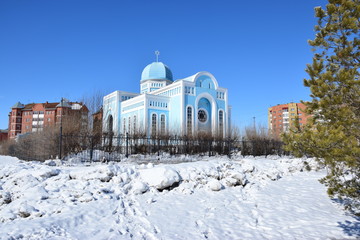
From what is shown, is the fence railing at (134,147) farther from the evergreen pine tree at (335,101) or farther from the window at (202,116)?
the window at (202,116)

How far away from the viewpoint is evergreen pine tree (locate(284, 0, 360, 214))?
394 centimetres

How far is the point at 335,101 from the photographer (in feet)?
13.3

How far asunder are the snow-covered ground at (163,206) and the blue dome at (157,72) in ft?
90.3

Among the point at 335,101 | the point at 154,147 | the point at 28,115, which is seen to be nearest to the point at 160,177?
the point at 335,101

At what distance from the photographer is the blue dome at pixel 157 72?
3619 centimetres

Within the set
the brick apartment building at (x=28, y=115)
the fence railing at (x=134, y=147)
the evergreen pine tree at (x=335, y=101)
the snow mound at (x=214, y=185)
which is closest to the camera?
the evergreen pine tree at (x=335, y=101)

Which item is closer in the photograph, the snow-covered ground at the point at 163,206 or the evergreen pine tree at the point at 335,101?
the evergreen pine tree at the point at 335,101

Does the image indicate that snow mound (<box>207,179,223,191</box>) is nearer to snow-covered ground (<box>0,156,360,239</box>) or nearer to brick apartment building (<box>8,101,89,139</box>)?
snow-covered ground (<box>0,156,360,239</box>)

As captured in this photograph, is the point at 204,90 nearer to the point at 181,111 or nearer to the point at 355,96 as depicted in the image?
the point at 181,111

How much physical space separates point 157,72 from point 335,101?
33186 mm

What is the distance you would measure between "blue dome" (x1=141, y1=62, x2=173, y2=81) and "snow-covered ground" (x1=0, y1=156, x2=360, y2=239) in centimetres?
2753

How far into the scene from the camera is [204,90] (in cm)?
3091

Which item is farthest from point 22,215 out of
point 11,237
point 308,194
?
point 308,194

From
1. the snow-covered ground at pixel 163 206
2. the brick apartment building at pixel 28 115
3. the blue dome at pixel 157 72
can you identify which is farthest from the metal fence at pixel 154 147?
the brick apartment building at pixel 28 115
